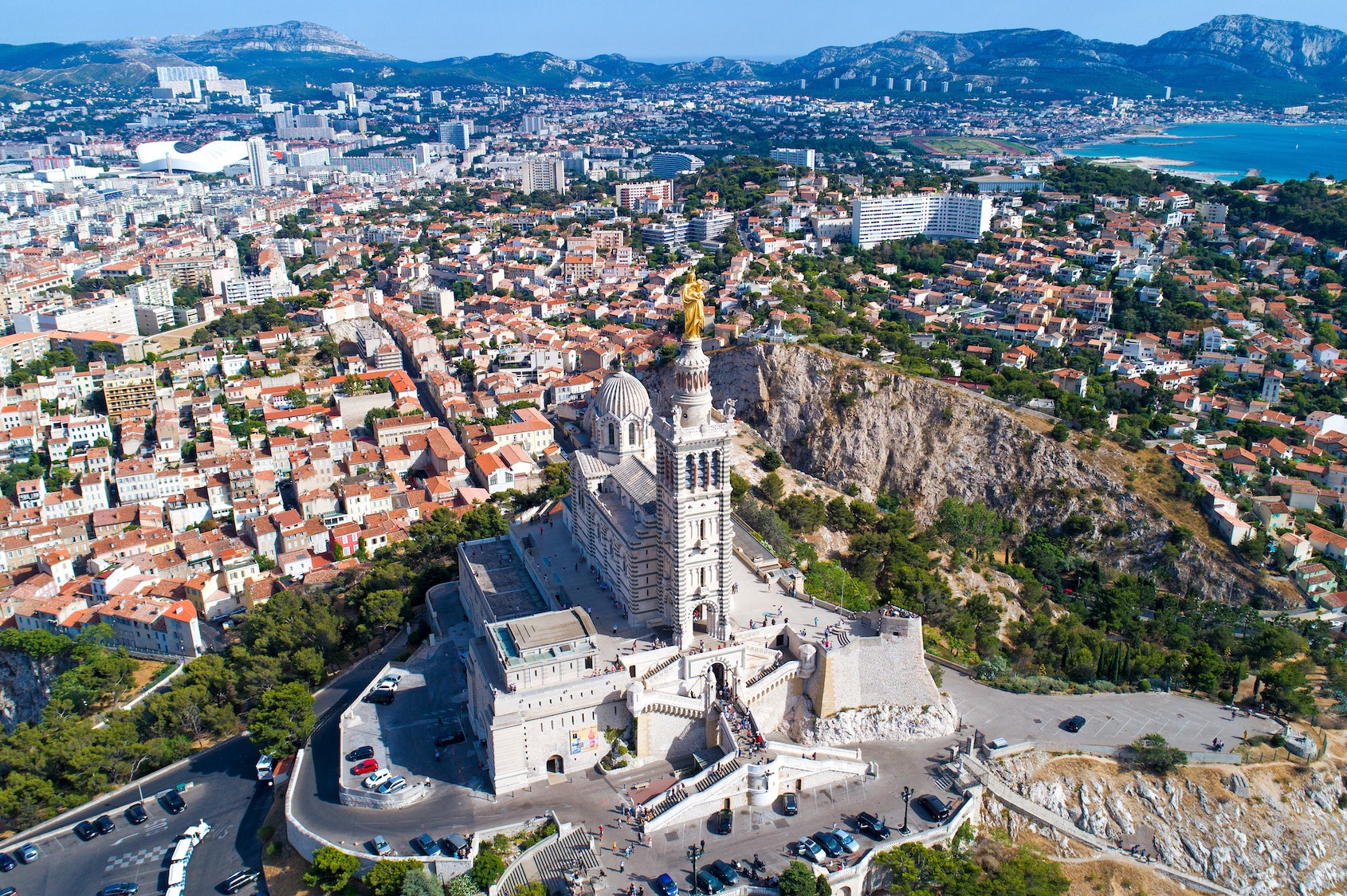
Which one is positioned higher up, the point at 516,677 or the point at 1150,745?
the point at 516,677

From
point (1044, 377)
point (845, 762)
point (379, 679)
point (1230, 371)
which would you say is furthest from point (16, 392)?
point (1230, 371)

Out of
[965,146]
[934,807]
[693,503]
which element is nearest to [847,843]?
[934,807]

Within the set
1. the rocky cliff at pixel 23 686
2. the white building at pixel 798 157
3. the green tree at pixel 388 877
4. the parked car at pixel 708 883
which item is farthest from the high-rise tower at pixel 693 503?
the white building at pixel 798 157

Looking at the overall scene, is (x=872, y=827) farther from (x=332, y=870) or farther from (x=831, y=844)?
(x=332, y=870)

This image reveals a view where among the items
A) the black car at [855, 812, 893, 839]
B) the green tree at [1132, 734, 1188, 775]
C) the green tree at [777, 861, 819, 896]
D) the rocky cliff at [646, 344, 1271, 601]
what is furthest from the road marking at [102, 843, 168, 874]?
the rocky cliff at [646, 344, 1271, 601]

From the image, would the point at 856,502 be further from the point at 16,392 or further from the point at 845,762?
the point at 16,392

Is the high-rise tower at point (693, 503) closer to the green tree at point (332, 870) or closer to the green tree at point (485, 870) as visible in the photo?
the green tree at point (485, 870)
